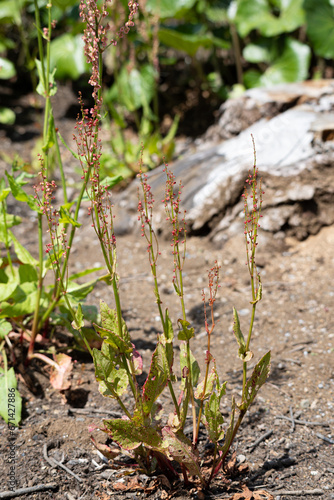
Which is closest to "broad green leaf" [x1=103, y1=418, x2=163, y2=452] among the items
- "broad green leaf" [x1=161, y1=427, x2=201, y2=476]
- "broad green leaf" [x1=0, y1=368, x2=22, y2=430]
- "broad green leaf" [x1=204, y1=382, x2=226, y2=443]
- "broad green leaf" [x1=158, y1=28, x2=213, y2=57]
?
"broad green leaf" [x1=161, y1=427, x2=201, y2=476]

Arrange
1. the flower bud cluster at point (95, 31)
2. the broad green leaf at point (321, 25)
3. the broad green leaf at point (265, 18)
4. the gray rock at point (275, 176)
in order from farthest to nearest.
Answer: the broad green leaf at point (265, 18) → the broad green leaf at point (321, 25) → the gray rock at point (275, 176) → the flower bud cluster at point (95, 31)

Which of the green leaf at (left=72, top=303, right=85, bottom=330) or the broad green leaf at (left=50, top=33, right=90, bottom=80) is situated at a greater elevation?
the broad green leaf at (left=50, top=33, right=90, bottom=80)

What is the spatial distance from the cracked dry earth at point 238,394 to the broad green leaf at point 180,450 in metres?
0.14

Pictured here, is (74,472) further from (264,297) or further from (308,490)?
Result: (264,297)

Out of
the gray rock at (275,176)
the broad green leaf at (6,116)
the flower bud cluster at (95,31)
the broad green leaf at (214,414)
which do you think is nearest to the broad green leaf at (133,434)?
the broad green leaf at (214,414)

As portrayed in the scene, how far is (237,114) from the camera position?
12.5 ft

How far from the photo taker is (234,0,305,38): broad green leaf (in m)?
4.76

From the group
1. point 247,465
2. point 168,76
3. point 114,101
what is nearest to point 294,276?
point 247,465

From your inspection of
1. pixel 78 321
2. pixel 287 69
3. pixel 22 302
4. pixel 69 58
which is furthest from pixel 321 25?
pixel 78 321

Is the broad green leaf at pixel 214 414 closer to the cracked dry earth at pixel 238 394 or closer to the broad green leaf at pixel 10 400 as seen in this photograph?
the cracked dry earth at pixel 238 394

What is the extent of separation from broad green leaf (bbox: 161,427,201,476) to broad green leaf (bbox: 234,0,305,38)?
169 inches

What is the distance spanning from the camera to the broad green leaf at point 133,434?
1.32m

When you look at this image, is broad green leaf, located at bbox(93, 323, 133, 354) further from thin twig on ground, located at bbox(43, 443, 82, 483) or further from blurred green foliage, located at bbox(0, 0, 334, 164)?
blurred green foliage, located at bbox(0, 0, 334, 164)

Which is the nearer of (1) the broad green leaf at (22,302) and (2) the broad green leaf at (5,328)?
(2) the broad green leaf at (5,328)
